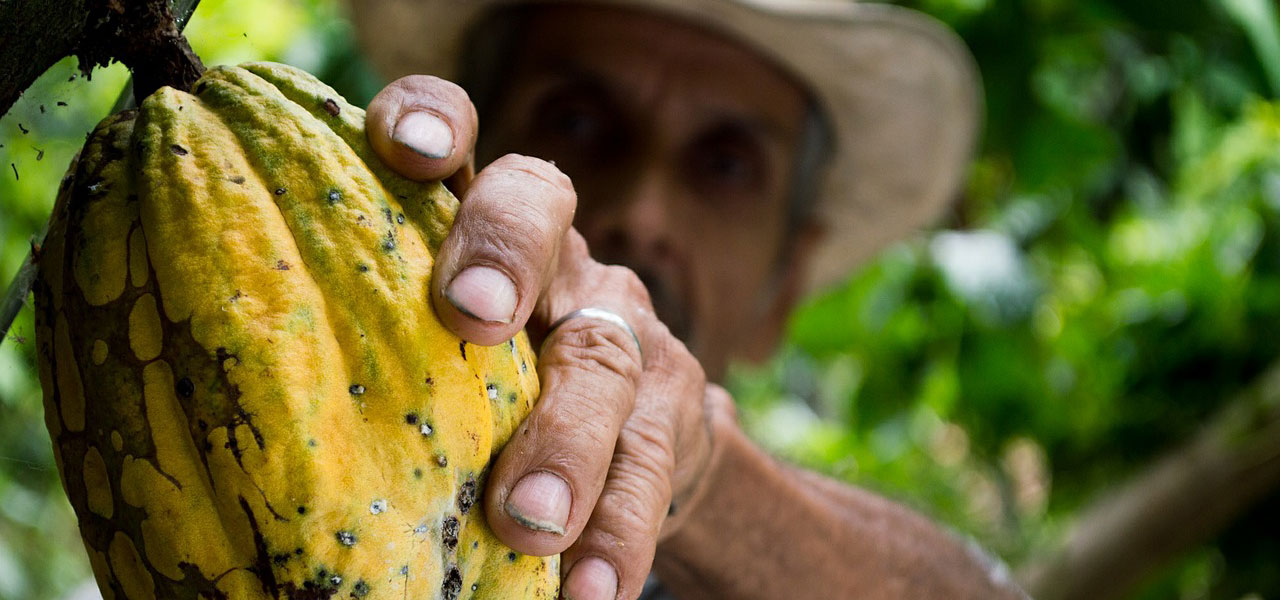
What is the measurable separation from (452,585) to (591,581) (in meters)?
0.10

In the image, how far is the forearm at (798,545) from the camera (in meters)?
1.14

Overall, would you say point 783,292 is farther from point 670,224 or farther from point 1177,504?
point 1177,504

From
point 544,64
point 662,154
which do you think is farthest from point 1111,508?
point 544,64

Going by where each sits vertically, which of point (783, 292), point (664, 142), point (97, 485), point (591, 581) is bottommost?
point (783, 292)

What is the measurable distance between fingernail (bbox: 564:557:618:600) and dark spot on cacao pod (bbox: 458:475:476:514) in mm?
101

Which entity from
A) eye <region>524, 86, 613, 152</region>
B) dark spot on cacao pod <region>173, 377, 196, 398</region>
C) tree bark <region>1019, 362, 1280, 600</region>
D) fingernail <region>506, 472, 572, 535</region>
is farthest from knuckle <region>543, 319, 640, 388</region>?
tree bark <region>1019, 362, 1280, 600</region>

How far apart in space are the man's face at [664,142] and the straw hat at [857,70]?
7 cm

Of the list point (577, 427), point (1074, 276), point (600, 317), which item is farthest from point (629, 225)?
point (1074, 276)

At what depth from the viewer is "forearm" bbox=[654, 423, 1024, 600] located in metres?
1.14

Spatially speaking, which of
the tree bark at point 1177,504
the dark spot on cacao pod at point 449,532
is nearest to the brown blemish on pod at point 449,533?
the dark spot on cacao pod at point 449,532

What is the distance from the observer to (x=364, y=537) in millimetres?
558

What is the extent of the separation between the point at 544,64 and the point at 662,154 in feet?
1.00

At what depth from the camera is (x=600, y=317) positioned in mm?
785

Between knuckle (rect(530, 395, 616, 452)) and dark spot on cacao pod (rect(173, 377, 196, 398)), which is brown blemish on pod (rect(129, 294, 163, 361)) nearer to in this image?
dark spot on cacao pod (rect(173, 377, 196, 398))
